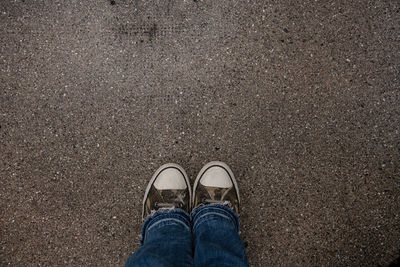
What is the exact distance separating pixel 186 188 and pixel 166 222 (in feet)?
0.88

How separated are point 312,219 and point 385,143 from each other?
0.71 metres

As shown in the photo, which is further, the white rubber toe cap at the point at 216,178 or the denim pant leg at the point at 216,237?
the white rubber toe cap at the point at 216,178

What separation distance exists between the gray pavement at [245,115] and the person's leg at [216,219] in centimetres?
12

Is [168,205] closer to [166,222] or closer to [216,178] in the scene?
[166,222]

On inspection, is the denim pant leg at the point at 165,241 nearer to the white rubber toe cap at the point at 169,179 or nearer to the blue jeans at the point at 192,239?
the blue jeans at the point at 192,239

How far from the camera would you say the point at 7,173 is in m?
1.66

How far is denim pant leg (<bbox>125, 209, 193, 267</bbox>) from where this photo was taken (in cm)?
120

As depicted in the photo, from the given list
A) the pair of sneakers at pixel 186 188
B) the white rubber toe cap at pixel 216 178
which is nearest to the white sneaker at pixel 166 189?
the pair of sneakers at pixel 186 188

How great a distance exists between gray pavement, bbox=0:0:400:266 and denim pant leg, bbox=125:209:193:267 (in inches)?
10.8

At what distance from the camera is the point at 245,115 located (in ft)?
5.34

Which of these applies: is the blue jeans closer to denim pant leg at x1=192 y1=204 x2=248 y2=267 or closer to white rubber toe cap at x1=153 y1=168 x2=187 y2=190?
denim pant leg at x1=192 y1=204 x2=248 y2=267

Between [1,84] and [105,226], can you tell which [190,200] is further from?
[1,84]

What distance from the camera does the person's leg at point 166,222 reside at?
4.00 feet

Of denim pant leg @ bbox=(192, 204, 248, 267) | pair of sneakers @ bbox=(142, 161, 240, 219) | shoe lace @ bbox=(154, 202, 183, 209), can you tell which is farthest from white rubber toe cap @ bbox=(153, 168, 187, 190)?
denim pant leg @ bbox=(192, 204, 248, 267)
